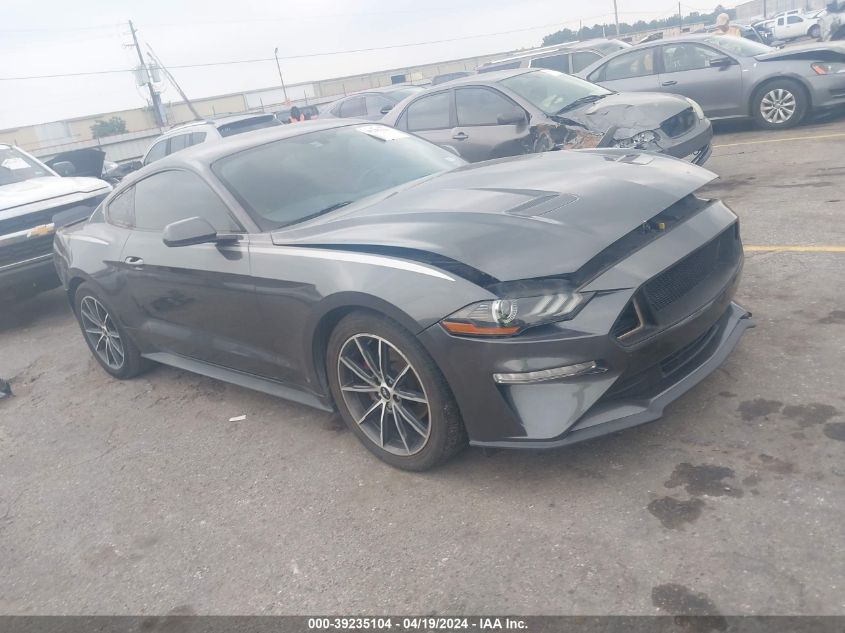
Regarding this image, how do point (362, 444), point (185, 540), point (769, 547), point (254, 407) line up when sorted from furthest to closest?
1. point (254, 407)
2. point (362, 444)
3. point (185, 540)
4. point (769, 547)

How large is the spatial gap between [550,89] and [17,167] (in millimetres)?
6272

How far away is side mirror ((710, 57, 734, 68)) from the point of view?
35.8 feet

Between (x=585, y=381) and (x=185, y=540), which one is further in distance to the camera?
(x=185, y=540)

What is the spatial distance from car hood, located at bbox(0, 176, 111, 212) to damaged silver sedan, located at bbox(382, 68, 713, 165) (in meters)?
3.83

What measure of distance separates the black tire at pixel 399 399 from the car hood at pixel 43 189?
18.0 ft

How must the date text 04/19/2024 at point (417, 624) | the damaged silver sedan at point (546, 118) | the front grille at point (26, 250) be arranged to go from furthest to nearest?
the damaged silver sedan at point (546, 118)
the front grille at point (26, 250)
the date text 04/19/2024 at point (417, 624)

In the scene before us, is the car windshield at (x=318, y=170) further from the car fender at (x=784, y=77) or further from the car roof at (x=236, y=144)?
the car fender at (x=784, y=77)

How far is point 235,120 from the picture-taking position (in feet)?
38.5

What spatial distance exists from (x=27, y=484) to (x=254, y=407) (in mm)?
1307

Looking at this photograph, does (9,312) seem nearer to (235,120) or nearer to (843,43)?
(235,120)

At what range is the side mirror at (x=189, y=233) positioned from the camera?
3924 mm

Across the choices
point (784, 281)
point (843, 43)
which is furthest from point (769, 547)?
point (843, 43)

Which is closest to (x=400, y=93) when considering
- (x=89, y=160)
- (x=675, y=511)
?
(x=89, y=160)

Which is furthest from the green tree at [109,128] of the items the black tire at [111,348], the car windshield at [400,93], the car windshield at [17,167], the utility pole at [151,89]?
the black tire at [111,348]
